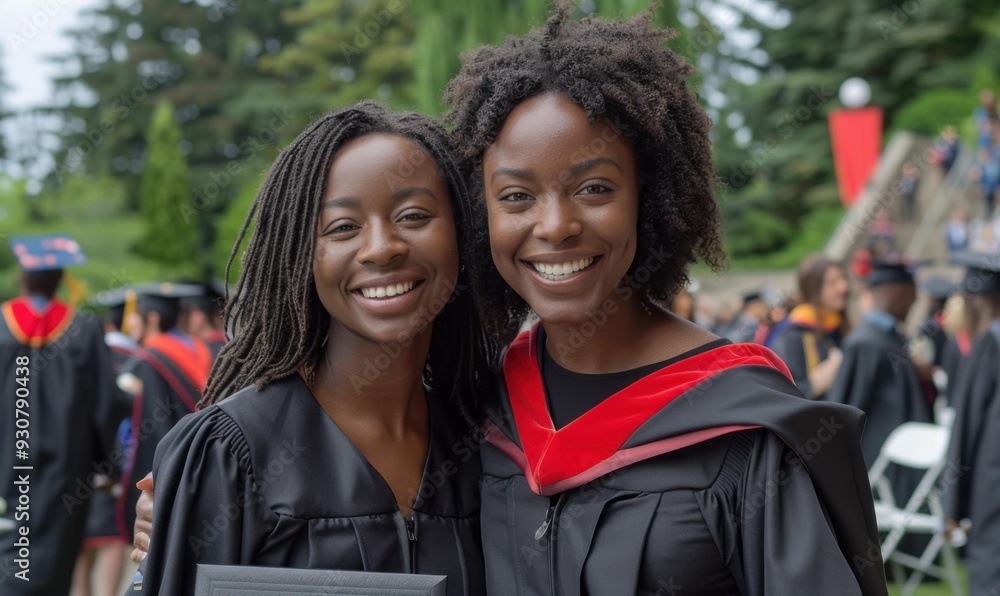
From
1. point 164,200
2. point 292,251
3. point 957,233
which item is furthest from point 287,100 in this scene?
point 292,251

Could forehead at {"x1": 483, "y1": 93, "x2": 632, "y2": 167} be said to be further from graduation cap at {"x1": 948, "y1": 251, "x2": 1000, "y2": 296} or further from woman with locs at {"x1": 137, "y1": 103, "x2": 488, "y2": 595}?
graduation cap at {"x1": 948, "y1": 251, "x2": 1000, "y2": 296}

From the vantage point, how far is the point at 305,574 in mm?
1833

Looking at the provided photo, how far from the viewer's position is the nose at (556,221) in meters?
1.99

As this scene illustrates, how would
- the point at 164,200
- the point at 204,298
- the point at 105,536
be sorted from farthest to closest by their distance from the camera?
the point at 164,200
the point at 204,298
the point at 105,536

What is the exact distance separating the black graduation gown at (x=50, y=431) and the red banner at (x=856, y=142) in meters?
Answer: 12.1

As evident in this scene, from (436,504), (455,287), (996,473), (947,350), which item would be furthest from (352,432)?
(947,350)

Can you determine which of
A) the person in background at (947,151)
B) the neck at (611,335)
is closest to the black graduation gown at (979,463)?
the neck at (611,335)

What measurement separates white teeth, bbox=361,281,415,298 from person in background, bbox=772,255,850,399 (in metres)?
4.53

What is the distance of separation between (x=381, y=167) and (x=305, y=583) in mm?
867

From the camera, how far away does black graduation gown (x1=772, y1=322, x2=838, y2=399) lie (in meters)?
6.29

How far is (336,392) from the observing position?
228 centimetres

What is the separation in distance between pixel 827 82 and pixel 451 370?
783 inches

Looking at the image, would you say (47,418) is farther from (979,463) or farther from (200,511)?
(979,463)

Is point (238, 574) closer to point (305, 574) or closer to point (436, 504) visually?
point (305, 574)
